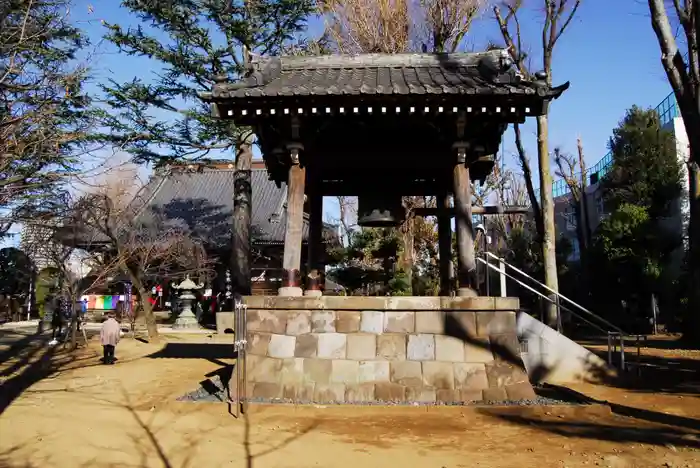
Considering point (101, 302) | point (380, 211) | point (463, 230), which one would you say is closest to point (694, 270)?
point (463, 230)

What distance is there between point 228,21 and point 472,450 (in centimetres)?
1438

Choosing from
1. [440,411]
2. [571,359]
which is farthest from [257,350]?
[571,359]

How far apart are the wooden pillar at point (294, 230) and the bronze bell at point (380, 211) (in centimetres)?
144

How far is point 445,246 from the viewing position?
11.5 metres

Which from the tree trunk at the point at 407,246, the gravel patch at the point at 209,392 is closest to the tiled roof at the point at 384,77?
the gravel patch at the point at 209,392

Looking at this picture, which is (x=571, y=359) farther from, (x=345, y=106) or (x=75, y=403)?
(x=75, y=403)

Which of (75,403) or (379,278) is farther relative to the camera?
(379,278)

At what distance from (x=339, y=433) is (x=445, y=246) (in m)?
5.59

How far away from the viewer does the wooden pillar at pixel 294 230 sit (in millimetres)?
8969

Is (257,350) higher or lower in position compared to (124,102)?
lower

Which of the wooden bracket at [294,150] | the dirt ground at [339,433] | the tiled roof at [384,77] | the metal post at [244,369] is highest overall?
the tiled roof at [384,77]

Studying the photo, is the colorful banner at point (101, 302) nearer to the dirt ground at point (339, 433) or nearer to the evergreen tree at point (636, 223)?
the dirt ground at point (339, 433)

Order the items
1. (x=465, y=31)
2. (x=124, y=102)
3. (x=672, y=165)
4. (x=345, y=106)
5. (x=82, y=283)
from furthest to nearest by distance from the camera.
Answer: (x=672, y=165) → (x=465, y=31) → (x=82, y=283) → (x=124, y=102) → (x=345, y=106)

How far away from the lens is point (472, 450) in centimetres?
608
